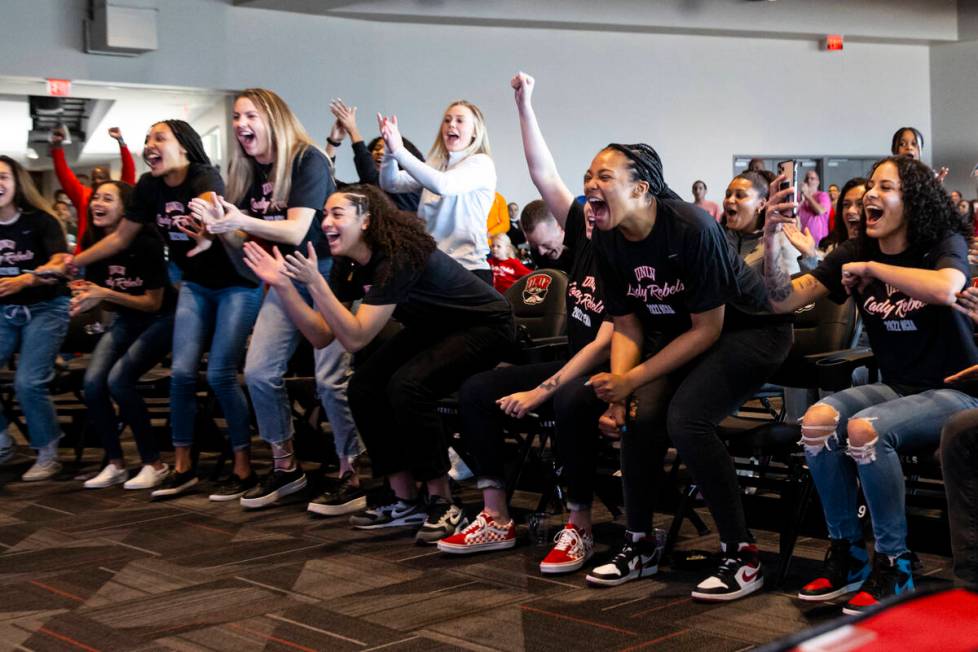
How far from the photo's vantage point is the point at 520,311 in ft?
15.4

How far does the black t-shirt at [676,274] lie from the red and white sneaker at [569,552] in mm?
647

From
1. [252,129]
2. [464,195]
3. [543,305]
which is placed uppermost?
[252,129]

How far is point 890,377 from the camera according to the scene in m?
3.15

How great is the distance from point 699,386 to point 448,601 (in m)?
0.93

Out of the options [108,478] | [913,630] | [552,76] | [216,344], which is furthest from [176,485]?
[552,76]

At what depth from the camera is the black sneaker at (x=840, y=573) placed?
298cm

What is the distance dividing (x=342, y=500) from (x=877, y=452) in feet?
7.30

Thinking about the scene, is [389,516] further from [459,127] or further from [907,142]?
[907,142]

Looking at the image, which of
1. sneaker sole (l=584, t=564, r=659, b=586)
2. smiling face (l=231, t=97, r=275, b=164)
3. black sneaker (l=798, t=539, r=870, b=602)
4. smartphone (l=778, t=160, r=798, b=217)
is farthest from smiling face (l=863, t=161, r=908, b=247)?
smiling face (l=231, t=97, r=275, b=164)

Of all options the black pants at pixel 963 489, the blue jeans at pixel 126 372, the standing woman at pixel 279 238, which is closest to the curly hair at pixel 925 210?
the black pants at pixel 963 489

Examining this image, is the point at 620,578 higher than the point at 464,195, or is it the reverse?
the point at 464,195

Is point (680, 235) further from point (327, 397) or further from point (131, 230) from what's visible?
point (131, 230)

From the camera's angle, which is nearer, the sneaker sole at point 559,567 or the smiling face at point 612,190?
the smiling face at point 612,190

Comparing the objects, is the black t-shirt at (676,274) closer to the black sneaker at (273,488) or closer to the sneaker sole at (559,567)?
the sneaker sole at (559,567)
